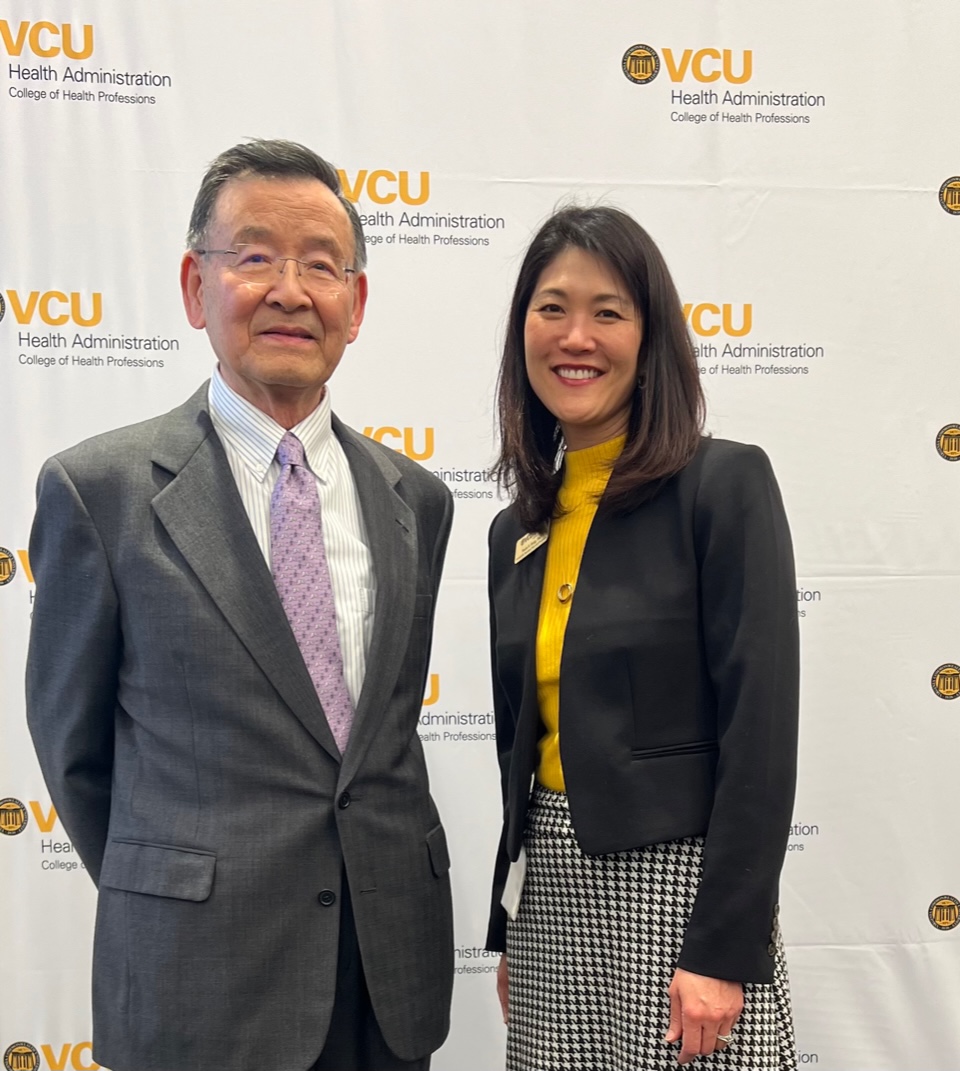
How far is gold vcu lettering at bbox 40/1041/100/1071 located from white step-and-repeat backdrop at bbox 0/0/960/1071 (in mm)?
11

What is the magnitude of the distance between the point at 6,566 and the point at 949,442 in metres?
2.69

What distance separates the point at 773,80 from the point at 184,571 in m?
2.39

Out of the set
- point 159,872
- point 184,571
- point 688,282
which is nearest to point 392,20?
point 688,282

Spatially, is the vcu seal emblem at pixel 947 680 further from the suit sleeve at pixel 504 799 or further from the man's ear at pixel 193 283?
the man's ear at pixel 193 283

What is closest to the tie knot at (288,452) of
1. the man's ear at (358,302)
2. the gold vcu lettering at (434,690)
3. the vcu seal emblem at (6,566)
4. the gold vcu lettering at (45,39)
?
the man's ear at (358,302)

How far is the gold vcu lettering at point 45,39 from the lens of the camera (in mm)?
2840

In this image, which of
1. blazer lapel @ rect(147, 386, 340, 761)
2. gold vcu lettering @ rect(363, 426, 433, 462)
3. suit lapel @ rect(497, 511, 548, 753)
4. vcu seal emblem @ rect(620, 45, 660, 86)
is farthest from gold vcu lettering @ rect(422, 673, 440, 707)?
vcu seal emblem @ rect(620, 45, 660, 86)

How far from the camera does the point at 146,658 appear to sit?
1.57 m

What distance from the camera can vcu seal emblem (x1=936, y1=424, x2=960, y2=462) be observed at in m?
3.10

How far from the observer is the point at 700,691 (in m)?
1.61

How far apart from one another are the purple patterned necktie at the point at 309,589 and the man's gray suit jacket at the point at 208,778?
0.04m

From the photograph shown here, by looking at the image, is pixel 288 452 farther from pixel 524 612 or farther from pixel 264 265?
pixel 524 612

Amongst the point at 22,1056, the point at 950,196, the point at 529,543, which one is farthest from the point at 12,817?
the point at 950,196

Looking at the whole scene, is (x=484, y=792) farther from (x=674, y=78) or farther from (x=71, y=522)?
(x=674, y=78)
